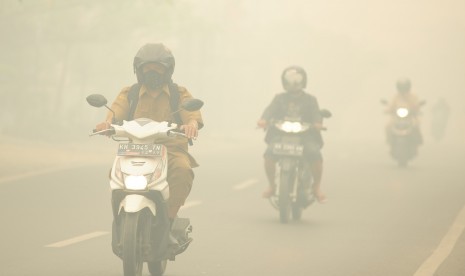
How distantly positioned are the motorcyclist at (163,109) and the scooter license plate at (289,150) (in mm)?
4912

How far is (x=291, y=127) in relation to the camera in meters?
15.1

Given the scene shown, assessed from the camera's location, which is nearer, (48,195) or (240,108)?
(48,195)

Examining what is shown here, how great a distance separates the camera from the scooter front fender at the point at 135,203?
29.2ft

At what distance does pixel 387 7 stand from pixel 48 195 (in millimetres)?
92091

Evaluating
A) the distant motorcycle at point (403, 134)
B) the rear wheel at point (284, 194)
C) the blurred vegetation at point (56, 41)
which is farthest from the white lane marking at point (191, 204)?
the blurred vegetation at point (56, 41)

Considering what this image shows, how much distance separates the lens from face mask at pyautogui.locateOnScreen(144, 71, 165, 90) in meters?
9.88

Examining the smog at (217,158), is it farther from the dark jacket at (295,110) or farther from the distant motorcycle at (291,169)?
the dark jacket at (295,110)

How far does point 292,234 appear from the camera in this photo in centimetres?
1398

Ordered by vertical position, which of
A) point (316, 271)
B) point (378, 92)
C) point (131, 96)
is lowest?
point (378, 92)

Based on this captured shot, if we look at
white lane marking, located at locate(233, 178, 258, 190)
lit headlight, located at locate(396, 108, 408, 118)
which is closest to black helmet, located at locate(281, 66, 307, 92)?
white lane marking, located at locate(233, 178, 258, 190)

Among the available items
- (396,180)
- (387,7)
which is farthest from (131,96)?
(387,7)

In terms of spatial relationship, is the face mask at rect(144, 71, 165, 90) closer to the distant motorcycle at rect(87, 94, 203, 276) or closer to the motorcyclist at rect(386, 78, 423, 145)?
the distant motorcycle at rect(87, 94, 203, 276)

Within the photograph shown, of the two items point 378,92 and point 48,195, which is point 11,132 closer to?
point 48,195

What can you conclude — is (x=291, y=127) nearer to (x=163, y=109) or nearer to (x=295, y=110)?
(x=295, y=110)
